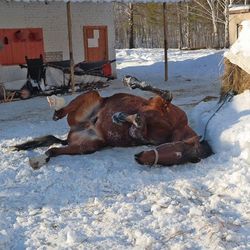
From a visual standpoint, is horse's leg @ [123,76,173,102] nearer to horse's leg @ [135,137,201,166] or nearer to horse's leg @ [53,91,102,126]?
horse's leg @ [53,91,102,126]

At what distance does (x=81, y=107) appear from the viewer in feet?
18.9

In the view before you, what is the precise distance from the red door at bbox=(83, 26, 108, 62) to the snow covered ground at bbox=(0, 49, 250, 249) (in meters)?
10.4

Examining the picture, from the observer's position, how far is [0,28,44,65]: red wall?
1425 cm

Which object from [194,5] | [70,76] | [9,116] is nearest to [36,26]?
[70,76]

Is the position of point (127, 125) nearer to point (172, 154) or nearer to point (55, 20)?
point (172, 154)

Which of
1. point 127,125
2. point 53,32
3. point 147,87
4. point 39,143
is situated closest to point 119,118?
point 127,125

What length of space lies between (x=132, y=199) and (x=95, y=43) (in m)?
12.9

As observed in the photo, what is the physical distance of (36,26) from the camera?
590 inches

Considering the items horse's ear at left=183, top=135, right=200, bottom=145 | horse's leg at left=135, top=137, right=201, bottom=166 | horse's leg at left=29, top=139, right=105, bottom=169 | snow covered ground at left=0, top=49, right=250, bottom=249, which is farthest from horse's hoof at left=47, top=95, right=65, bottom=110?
horse's ear at left=183, top=135, right=200, bottom=145

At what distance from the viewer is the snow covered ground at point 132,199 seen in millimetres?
3445

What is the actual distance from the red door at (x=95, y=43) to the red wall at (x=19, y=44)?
5.60ft

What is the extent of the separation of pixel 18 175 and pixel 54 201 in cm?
85

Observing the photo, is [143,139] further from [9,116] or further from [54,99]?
[9,116]

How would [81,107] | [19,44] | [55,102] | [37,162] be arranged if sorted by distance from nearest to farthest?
[37,162]
[55,102]
[81,107]
[19,44]
